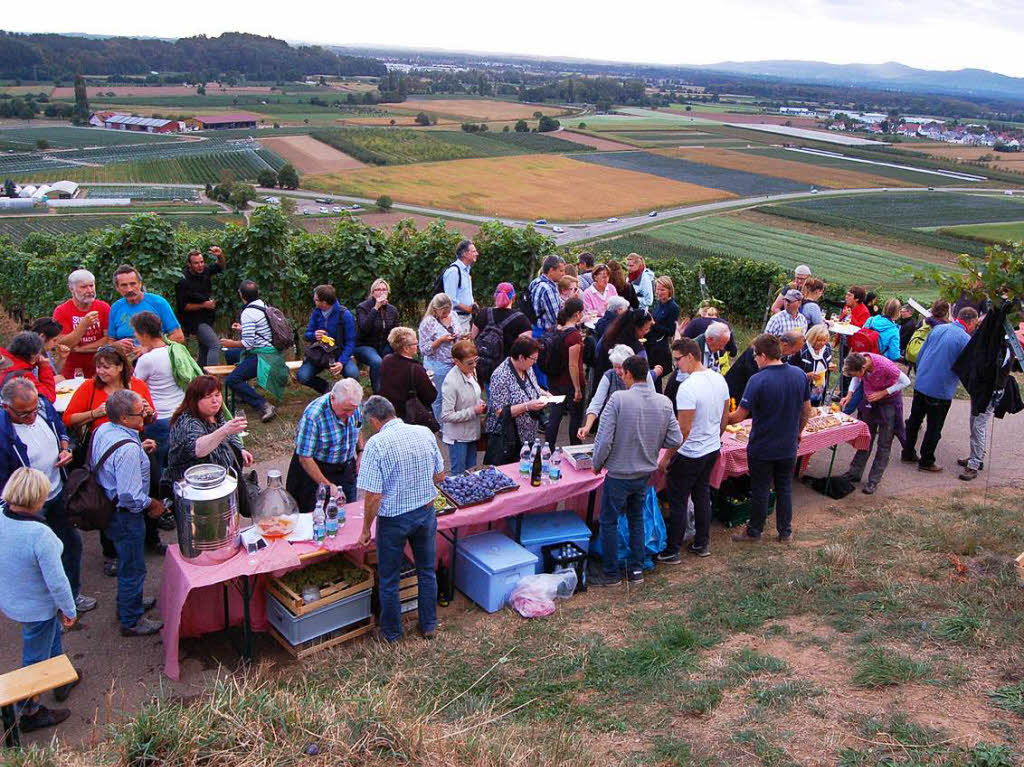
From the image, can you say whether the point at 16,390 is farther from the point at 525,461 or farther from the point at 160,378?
the point at 525,461

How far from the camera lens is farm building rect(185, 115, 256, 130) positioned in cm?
9719

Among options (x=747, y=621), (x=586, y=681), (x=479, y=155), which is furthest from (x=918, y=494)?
(x=479, y=155)

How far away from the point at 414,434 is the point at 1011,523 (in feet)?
19.1

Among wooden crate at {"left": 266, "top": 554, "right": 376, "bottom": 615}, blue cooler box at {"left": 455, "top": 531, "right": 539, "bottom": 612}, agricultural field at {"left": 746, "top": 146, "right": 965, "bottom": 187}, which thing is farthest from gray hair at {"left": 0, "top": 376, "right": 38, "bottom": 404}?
agricultural field at {"left": 746, "top": 146, "right": 965, "bottom": 187}

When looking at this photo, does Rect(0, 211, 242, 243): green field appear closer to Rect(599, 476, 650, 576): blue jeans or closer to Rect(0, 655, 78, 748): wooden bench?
Rect(599, 476, 650, 576): blue jeans

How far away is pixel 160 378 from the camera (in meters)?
6.79

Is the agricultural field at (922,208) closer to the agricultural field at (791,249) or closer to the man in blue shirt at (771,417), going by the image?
the agricultural field at (791,249)

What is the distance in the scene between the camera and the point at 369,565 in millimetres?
5984

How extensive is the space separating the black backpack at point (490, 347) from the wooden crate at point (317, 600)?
3.29 metres

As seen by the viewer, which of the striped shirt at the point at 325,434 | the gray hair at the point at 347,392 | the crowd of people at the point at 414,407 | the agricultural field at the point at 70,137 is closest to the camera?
the crowd of people at the point at 414,407

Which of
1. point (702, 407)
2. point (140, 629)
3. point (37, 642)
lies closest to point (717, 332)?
point (702, 407)

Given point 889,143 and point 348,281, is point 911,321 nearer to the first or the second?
point 348,281

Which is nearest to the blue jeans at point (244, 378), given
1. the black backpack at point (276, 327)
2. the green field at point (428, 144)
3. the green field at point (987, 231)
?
the black backpack at point (276, 327)

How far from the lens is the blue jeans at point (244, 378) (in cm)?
952
